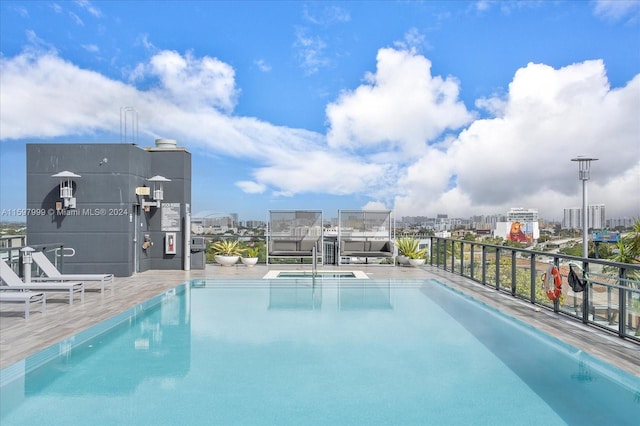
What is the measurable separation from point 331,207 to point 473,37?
7.30 m

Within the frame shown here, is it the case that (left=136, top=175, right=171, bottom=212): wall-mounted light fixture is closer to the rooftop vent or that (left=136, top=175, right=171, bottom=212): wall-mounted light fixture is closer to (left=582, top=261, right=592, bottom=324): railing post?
the rooftop vent

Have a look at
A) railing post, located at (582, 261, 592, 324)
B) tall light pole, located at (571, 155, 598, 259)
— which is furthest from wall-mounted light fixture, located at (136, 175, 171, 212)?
tall light pole, located at (571, 155, 598, 259)

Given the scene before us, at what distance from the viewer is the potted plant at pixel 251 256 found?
13508 mm

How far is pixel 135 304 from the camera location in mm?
7750

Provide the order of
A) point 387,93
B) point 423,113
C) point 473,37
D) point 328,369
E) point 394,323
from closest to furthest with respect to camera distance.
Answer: point 328,369 → point 394,323 → point 473,37 → point 387,93 → point 423,113

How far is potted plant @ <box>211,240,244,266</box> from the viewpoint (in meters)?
13.5

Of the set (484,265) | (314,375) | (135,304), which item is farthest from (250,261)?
(314,375)

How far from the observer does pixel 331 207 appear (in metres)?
13.9

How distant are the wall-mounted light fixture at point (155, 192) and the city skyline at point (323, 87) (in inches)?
44.9

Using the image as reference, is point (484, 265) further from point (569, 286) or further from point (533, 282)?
point (569, 286)

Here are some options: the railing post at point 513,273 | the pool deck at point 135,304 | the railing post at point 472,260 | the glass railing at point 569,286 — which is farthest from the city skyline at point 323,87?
the railing post at point 513,273

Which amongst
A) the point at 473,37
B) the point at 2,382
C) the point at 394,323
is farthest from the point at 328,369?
the point at 473,37

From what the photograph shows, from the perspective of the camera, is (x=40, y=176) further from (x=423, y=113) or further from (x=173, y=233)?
(x=423, y=113)

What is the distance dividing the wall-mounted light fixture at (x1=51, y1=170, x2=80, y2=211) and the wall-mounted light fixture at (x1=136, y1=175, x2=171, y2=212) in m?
1.37
